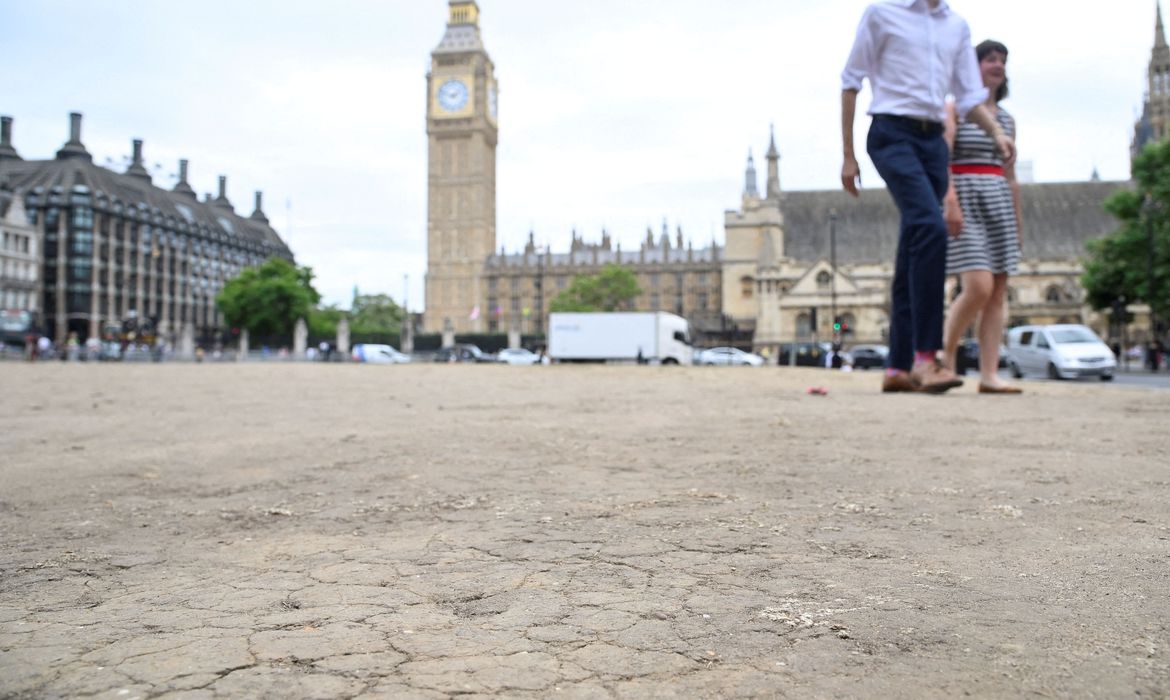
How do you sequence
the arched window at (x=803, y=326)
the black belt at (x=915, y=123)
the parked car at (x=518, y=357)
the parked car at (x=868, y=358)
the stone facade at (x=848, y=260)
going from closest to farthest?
the black belt at (x=915, y=123) < the parked car at (x=868, y=358) < the parked car at (x=518, y=357) < the stone facade at (x=848, y=260) < the arched window at (x=803, y=326)

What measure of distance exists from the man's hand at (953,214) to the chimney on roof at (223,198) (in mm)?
100488

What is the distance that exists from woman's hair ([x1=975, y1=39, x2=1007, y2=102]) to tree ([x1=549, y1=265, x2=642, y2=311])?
66831 mm

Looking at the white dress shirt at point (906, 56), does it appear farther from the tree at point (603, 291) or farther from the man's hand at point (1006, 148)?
the tree at point (603, 291)

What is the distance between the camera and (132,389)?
342 inches

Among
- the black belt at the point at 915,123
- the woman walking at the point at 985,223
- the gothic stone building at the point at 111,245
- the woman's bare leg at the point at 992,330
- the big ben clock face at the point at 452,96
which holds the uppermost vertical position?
the big ben clock face at the point at 452,96

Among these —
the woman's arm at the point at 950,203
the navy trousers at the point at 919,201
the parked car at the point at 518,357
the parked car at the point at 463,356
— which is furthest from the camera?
the parked car at the point at 463,356

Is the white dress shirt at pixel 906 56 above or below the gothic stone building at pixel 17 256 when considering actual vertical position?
below

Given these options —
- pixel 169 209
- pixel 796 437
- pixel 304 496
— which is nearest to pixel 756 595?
pixel 304 496

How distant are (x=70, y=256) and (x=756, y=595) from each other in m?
78.5

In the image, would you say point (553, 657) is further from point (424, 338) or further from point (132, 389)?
point (424, 338)

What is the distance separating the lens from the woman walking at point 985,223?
563 cm

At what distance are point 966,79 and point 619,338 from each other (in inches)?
1215

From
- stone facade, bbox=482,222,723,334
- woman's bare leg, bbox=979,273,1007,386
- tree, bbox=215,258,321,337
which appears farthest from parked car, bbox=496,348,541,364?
stone facade, bbox=482,222,723,334

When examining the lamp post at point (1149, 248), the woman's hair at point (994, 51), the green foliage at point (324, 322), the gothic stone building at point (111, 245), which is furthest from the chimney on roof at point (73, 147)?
the woman's hair at point (994, 51)
